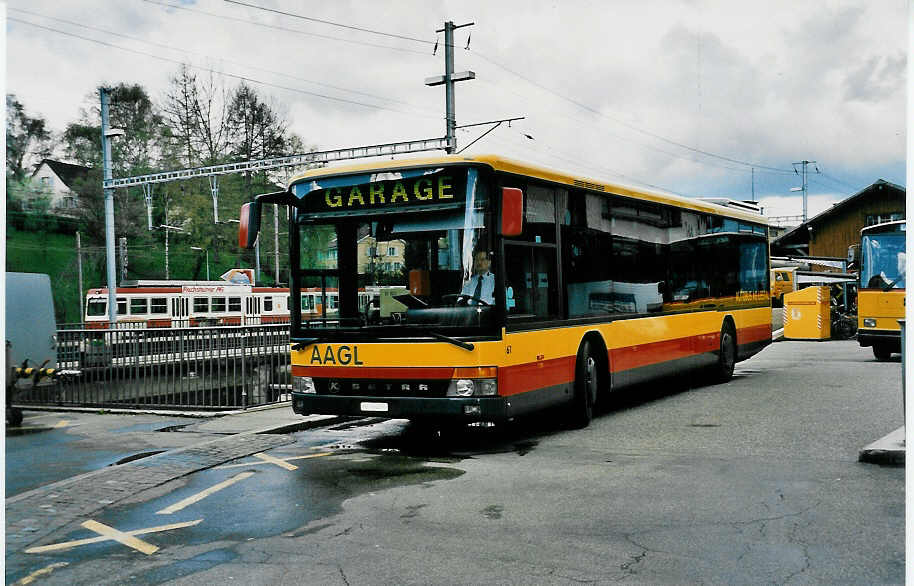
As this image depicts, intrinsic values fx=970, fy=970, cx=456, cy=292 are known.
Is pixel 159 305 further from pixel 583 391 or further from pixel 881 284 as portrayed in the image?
pixel 583 391

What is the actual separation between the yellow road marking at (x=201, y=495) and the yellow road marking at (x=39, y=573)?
4.66 feet

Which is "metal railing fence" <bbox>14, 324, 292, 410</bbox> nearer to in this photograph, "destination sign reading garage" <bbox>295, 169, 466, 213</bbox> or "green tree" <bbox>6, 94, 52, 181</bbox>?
"destination sign reading garage" <bbox>295, 169, 466, 213</bbox>

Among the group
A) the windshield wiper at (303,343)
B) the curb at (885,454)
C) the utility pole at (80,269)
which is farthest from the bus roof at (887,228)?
the utility pole at (80,269)

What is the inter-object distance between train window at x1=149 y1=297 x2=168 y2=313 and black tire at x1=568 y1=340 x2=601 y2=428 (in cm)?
3420

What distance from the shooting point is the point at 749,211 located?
1869 cm

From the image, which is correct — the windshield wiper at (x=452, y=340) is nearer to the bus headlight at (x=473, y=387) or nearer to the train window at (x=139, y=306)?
the bus headlight at (x=473, y=387)

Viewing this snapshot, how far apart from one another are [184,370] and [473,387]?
6.21 metres

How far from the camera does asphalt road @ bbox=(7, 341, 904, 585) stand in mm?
5496

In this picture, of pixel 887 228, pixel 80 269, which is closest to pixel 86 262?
pixel 80 269

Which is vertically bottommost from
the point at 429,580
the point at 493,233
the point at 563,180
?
the point at 429,580

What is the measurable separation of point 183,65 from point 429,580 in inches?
1671

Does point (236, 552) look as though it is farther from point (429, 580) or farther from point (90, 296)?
point (90, 296)

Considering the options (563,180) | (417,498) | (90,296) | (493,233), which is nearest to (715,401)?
(563,180)

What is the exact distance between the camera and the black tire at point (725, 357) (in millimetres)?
16297
